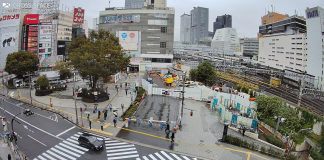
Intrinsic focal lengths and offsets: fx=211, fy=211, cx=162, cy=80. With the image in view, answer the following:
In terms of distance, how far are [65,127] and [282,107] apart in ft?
102

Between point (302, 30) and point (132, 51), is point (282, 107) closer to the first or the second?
point (132, 51)

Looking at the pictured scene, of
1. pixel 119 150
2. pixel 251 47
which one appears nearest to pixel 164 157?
pixel 119 150

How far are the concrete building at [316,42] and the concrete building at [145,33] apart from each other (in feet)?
150

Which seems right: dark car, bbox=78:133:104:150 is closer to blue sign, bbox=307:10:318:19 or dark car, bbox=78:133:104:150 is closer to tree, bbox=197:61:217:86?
tree, bbox=197:61:217:86

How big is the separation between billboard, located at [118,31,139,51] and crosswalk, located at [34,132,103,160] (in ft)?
199

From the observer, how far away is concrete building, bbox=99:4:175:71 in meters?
80.6

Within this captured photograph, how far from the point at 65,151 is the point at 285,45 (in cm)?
9308

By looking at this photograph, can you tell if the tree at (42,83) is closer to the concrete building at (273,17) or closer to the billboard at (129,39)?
the billboard at (129,39)

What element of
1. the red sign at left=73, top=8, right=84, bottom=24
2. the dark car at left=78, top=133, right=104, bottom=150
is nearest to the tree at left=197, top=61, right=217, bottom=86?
the dark car at left=78, top=133, right=104, bottom=150

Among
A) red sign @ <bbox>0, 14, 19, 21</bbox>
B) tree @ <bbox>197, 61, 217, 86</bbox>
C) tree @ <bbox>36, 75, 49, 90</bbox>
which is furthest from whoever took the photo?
red sign @ <bbox>0, 14, 19, 21</bbox>

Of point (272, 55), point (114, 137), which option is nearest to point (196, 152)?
point (114, 137)

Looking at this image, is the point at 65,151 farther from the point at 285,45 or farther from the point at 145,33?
the point at 285,45

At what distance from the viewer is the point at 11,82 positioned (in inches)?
2109

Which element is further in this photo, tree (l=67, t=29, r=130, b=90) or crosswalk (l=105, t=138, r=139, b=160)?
tree (l=67, t=29, r=130, b=90)
